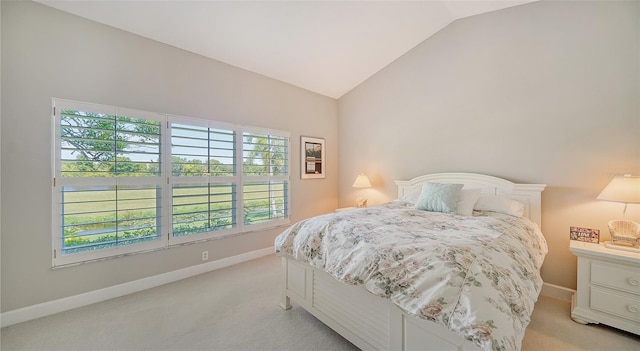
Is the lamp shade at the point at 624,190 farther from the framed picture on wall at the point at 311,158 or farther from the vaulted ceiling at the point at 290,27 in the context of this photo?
the framed picture on wall at the point at 311,158

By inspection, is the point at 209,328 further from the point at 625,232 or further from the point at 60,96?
the point at 625,232

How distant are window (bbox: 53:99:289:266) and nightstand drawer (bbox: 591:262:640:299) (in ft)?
11.5

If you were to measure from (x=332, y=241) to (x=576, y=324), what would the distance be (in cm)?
218

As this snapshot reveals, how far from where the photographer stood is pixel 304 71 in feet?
12.2

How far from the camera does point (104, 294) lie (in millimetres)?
2408

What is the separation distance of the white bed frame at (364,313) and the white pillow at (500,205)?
0.24 m

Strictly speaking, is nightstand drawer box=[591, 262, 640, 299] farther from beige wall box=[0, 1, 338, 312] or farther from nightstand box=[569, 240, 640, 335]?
beige wall box=[0, 1, 338, 312]

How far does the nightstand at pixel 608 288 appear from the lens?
187 centimetres

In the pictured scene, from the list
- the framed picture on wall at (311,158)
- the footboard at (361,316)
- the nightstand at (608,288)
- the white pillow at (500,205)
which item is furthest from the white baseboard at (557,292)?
the framed picture on wall at (311,158)

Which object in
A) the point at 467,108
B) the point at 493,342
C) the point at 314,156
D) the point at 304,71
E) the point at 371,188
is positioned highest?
the point at 304,71

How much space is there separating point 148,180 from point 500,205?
375 centimetres

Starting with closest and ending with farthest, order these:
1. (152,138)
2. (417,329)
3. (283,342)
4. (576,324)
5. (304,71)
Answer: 1. (417,329)
2. (283,342)
3. (576,324)
4. (152,138)
5. (304,71)

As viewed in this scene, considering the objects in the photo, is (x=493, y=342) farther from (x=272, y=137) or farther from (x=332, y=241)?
(x=272, y=137)

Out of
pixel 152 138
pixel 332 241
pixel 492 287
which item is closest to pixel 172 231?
pixel 152 138
